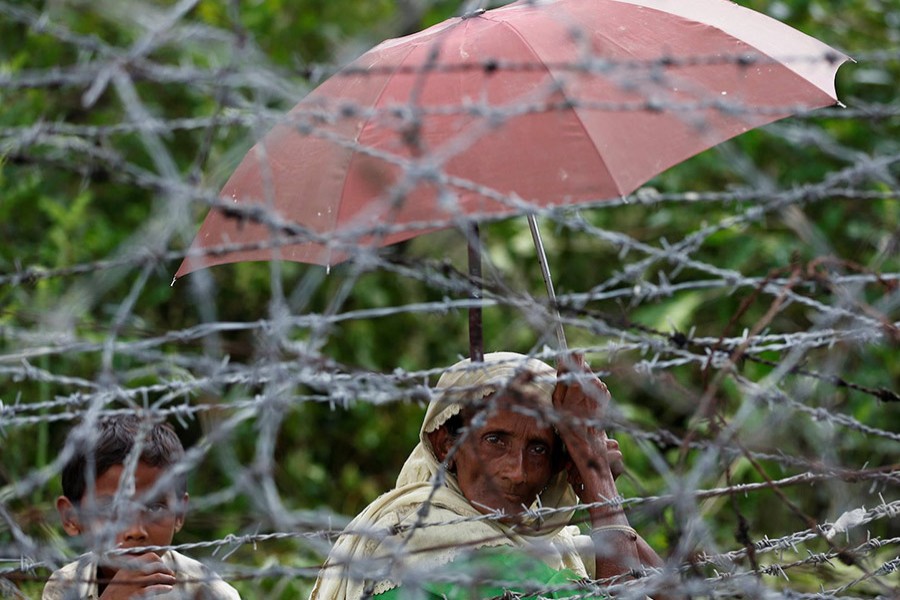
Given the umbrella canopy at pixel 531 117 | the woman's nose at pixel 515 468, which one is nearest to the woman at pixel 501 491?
the woman's nose at pixel 515 468

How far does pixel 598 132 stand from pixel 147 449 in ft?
3.80

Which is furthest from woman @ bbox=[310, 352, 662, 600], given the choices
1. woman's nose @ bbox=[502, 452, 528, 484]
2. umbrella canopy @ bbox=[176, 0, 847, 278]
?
umbrella canopy @ bbox=[176, 0, 847, 278]

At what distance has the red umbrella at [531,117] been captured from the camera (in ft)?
7.52

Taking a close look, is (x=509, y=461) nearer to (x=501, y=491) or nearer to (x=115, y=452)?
(x=501, y=491)

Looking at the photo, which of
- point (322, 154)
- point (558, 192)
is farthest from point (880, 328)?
point (322, 154)

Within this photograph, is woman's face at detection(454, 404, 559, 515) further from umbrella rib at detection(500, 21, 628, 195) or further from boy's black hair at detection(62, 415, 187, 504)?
boy's black hair at detection(62, 415, 187, 504)

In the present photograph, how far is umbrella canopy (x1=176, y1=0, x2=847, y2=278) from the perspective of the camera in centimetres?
229

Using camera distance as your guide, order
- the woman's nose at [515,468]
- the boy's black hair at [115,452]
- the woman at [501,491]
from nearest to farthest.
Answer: the woman at [501,491] → the woman's nose at [515,468] → the boy's black hair at [115,452]

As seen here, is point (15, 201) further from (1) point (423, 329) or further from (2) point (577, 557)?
(2) point (577, 557)

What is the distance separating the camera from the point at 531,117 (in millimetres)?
2367

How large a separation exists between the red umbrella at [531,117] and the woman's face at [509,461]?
414mm

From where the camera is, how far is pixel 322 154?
8.32 ft

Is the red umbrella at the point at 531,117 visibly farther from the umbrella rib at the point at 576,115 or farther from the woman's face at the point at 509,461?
the woman's face at the point at 509,461

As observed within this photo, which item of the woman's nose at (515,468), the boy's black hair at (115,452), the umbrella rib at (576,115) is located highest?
the umbrella rib at (576,115)
